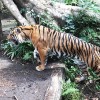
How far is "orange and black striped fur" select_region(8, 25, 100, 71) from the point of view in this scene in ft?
20.9

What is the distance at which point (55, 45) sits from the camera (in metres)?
6.52

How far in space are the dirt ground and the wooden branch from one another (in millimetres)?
114

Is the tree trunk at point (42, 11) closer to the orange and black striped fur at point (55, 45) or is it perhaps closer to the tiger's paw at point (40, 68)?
the orange and black striped fur at point (55, 45)

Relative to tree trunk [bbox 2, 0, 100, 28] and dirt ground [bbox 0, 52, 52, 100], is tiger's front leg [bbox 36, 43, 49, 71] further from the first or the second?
tree trunk [bbox 2, 0, 100, 28]

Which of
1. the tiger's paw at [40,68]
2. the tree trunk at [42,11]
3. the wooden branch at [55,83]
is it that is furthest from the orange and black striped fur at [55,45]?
the tree trunk at [42,11]

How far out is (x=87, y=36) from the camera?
7.82 m

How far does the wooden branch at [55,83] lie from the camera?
5.16 m

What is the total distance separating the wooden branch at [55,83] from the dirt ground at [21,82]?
0.37 ft

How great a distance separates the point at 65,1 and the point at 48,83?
189 inches

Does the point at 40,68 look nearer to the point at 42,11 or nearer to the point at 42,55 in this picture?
the point at 42,55

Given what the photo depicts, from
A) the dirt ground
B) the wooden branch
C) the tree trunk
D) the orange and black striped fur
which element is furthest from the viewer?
the tree trunk

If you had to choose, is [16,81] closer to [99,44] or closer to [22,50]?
[22,50]

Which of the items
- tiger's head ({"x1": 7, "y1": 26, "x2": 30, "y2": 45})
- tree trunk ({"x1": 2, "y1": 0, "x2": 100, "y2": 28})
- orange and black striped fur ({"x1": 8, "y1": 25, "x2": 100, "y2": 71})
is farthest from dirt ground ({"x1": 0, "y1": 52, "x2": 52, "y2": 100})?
tree trunk ({"x1": 2, "y1": 0, "x2": 100, "y2": 28})

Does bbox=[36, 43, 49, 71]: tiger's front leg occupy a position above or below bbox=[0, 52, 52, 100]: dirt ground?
above
